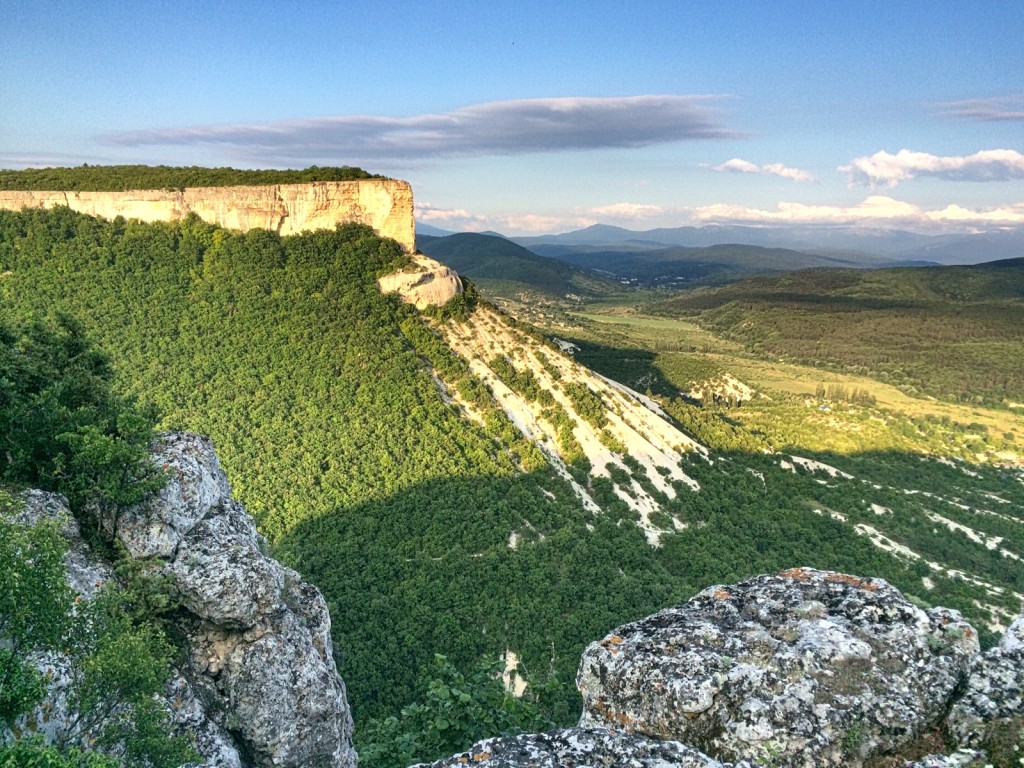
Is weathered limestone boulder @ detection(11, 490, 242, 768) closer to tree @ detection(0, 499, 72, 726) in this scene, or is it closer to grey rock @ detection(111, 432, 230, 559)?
grey rock @ detection(111, 432, 230, 559)

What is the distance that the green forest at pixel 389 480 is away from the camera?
3353 cm

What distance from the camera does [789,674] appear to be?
27.2 ft

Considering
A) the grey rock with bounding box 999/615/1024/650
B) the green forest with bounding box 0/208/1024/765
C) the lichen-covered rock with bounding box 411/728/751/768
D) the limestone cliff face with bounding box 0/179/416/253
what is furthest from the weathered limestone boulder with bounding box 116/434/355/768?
the limestone cliff face with bounding box 0/179/416/253

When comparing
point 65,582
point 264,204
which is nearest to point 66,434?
point 65,582

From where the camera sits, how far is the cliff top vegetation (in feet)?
185

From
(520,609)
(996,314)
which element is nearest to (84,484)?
(520,609)

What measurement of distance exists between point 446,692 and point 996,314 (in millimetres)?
198889

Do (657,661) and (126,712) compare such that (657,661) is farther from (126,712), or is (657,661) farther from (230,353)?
(230,353)

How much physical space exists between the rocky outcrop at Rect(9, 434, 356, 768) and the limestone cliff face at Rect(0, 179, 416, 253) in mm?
47237

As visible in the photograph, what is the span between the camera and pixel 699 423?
67875 millimetres

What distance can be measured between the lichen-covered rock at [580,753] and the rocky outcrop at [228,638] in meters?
8.81

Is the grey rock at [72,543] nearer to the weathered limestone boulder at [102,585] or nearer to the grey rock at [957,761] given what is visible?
the weathered limestone boulder at [102,585]

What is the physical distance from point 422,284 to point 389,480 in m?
23.0

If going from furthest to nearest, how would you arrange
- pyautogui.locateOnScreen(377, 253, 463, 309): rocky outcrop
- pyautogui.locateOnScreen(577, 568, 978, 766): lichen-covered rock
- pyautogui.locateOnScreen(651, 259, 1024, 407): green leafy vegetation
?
1. pyautogui.locateOnScreen(651, 259, 1024, 407): green leafy vegetation
2. pyautogui.locateOnScreen(377, 253, 463, 309): rocky outcrop
3. pyautogui.locateOnScreen(577, 568, 978, 766): lichen-covered rock
